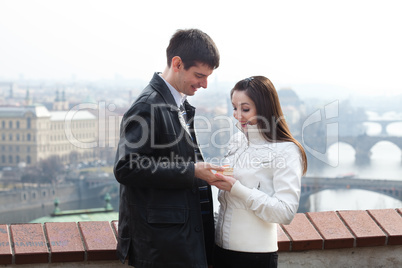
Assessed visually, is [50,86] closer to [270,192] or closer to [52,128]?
[52,128]

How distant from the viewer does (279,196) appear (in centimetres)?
118

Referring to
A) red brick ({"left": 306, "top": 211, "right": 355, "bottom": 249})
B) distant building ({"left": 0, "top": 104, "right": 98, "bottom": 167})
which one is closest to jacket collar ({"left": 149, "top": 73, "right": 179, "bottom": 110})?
red brick ({"left": 306, "top": 211, "right": 355, "bottom": 249})

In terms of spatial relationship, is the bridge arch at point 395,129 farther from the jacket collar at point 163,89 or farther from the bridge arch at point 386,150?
the jacket collar at point 163,89

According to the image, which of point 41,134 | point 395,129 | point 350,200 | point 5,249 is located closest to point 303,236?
point 5,249

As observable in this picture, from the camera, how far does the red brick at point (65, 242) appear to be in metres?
1.42

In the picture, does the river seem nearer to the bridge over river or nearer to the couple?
the bridge over river

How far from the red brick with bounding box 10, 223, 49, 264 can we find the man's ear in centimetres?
59

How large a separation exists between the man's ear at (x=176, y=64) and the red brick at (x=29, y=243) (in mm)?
587

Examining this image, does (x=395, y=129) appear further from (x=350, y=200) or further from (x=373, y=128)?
(x=350, y=200)

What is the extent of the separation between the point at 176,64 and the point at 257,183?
0.32 metres

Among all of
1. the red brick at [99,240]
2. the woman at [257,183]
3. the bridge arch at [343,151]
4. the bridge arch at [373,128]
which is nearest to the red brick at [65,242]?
the red brick at [99,240]

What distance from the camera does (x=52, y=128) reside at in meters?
36.4

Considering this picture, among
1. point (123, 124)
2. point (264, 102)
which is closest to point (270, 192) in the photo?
point (264, 102)

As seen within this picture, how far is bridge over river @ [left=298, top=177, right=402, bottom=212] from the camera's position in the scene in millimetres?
26994
